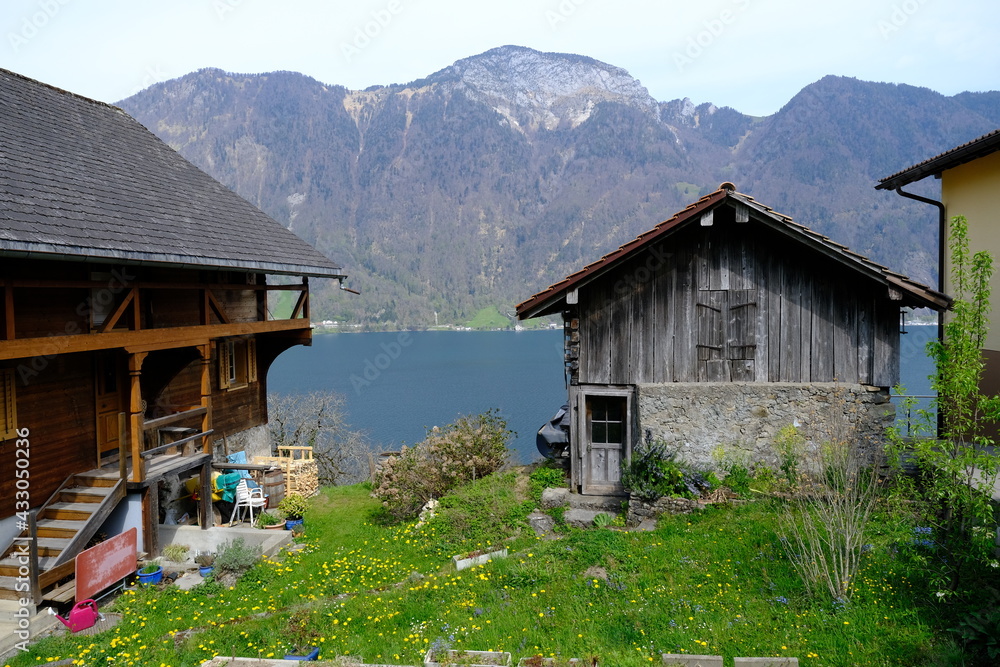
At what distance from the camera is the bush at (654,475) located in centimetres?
1037

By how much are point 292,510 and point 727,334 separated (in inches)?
377

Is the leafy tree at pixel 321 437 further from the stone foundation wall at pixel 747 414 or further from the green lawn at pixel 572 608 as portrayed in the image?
the stone foundation wall at pixel 747 414

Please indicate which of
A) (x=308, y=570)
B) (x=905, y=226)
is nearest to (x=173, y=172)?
(x=308, y=570)

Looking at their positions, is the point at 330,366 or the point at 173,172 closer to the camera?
the point at 173,172

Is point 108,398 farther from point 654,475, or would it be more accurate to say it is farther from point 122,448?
point 654,475

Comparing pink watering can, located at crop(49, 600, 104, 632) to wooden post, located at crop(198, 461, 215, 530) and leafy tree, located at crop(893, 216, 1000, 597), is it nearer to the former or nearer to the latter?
wooden post, located at crop(198, 461, 215, 530)

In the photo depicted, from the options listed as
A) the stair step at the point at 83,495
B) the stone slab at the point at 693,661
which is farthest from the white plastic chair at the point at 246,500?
the stone slab at the point at 693,661

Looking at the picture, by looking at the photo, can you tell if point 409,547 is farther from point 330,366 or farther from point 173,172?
point 330,366

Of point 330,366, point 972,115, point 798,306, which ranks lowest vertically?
point 330,366

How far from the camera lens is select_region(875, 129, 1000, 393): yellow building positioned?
36.3 feet

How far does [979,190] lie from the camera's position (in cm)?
1165

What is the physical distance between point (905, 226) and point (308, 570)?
170892 mm

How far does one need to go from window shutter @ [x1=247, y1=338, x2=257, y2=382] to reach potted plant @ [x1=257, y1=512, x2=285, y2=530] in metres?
4.38

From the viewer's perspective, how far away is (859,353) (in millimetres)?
10750
